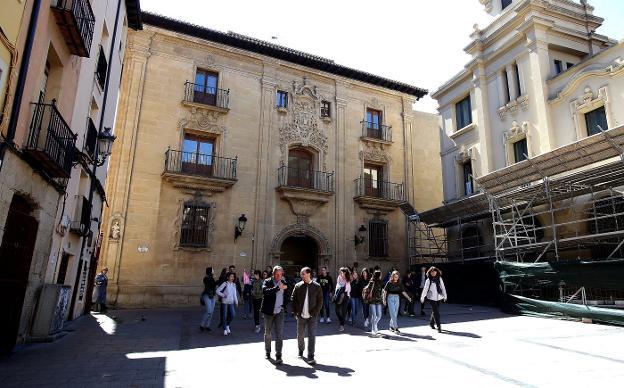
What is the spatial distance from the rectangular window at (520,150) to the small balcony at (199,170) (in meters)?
12.2

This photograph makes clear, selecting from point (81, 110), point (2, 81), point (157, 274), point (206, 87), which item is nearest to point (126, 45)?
point (206, 87)

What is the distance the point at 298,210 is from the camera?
19594 millimetres

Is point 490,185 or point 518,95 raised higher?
point 518,95

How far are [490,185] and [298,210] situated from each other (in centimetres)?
869

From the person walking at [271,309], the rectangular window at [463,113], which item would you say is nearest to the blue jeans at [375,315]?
the person walking at [271,309]

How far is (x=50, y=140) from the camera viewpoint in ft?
25.2

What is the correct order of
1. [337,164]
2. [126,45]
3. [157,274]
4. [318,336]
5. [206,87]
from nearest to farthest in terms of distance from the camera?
[318,336] < [157,274] < [126,45] < [206,87] < [337,164]

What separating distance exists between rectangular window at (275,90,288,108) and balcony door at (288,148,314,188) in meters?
2.39

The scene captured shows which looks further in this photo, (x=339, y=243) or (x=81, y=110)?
(x=339, y=243)

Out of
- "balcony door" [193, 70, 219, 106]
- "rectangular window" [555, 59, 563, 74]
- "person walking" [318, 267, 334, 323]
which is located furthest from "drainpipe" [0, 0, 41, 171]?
"rectangular window" [555, 59, 563, 74]

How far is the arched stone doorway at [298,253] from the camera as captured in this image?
2006 cm

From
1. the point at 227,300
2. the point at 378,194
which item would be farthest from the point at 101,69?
the point at 378,194

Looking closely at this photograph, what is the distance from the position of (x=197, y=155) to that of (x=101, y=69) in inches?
247

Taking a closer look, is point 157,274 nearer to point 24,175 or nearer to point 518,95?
point 24,175
